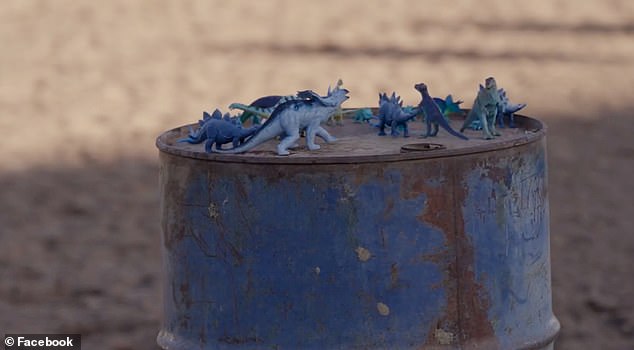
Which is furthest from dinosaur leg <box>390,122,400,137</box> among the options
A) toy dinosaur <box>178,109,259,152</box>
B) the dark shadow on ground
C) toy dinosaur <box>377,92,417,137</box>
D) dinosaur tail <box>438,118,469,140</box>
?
the dark shadow on ground

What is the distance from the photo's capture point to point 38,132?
284 inches

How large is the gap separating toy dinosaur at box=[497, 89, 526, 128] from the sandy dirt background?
4.28 feet

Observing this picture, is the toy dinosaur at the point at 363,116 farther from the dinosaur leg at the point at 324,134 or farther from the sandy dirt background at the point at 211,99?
the sandy dirt background at the point at 211,99

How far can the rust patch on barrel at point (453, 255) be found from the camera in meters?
2.72

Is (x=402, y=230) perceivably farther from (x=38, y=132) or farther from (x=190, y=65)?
(x=190, y=65)

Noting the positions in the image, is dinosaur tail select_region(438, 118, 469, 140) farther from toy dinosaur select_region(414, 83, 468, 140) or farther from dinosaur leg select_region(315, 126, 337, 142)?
dinosaur leg select_region(315, 126, 337, 142)

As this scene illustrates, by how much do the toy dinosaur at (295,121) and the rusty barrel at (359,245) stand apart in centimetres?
4

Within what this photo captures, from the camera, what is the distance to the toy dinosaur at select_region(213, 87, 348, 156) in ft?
9.50

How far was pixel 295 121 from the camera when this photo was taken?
9.52 ft

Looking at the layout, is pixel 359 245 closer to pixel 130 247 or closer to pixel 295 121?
pixel 295 121

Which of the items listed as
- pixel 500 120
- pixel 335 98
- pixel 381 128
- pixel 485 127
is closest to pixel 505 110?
pixel 500 120

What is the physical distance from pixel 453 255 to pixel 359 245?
209mm

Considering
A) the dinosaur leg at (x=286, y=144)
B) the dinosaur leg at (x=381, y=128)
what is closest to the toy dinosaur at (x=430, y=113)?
the dinosaur leg at (x=381, y=128)

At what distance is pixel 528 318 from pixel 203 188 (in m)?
0.79
